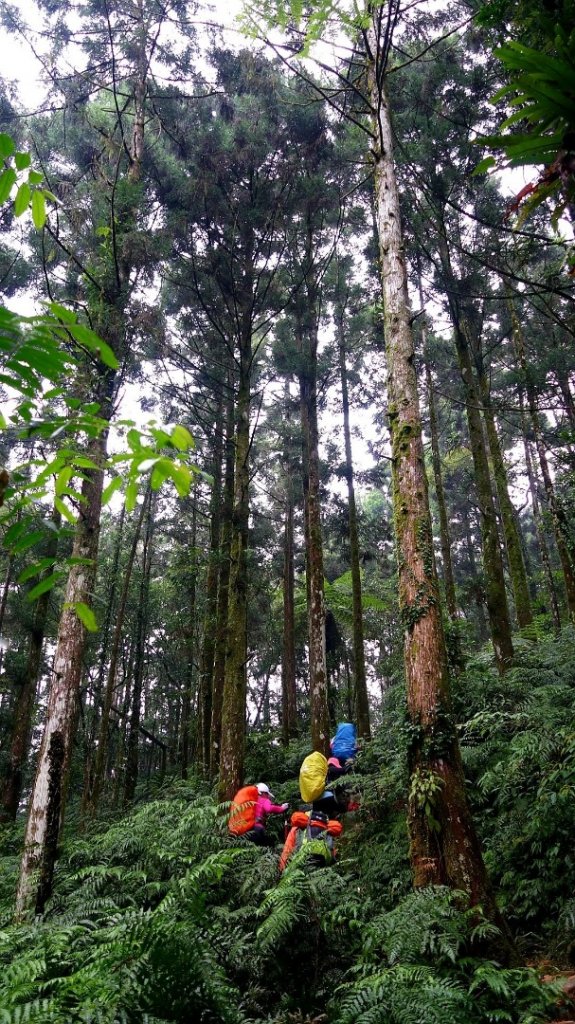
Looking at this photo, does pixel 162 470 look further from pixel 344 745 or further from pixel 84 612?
pixel 344 745

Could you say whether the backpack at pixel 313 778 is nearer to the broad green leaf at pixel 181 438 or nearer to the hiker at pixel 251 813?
the hiker at pixel 251 813

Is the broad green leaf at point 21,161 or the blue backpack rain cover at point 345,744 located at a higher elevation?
the broad green leaf at point 21,161

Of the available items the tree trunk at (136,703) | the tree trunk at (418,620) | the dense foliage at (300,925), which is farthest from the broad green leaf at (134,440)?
the tree trunk at (136,703)

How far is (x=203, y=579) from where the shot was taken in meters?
17.3

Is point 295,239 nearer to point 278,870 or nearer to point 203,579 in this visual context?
point 203,579

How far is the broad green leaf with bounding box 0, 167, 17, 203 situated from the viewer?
1.09m

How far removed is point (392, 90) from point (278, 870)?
581 inches

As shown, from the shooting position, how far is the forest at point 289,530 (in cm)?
246

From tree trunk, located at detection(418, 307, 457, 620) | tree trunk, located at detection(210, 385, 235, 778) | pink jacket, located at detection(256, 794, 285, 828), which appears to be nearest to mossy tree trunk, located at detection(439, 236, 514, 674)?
tree trunk, located at detection(418, 307, 457, 620)

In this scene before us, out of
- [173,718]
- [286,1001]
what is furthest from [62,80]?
[173,718]

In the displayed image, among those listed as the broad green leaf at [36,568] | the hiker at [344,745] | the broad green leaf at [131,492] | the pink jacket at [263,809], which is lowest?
the pink jacket at [263,809]

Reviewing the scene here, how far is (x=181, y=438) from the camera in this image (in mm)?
1028

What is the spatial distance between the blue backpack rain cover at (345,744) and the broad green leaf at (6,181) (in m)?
10.2


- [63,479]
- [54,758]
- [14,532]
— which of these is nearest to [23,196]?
[63,479]
